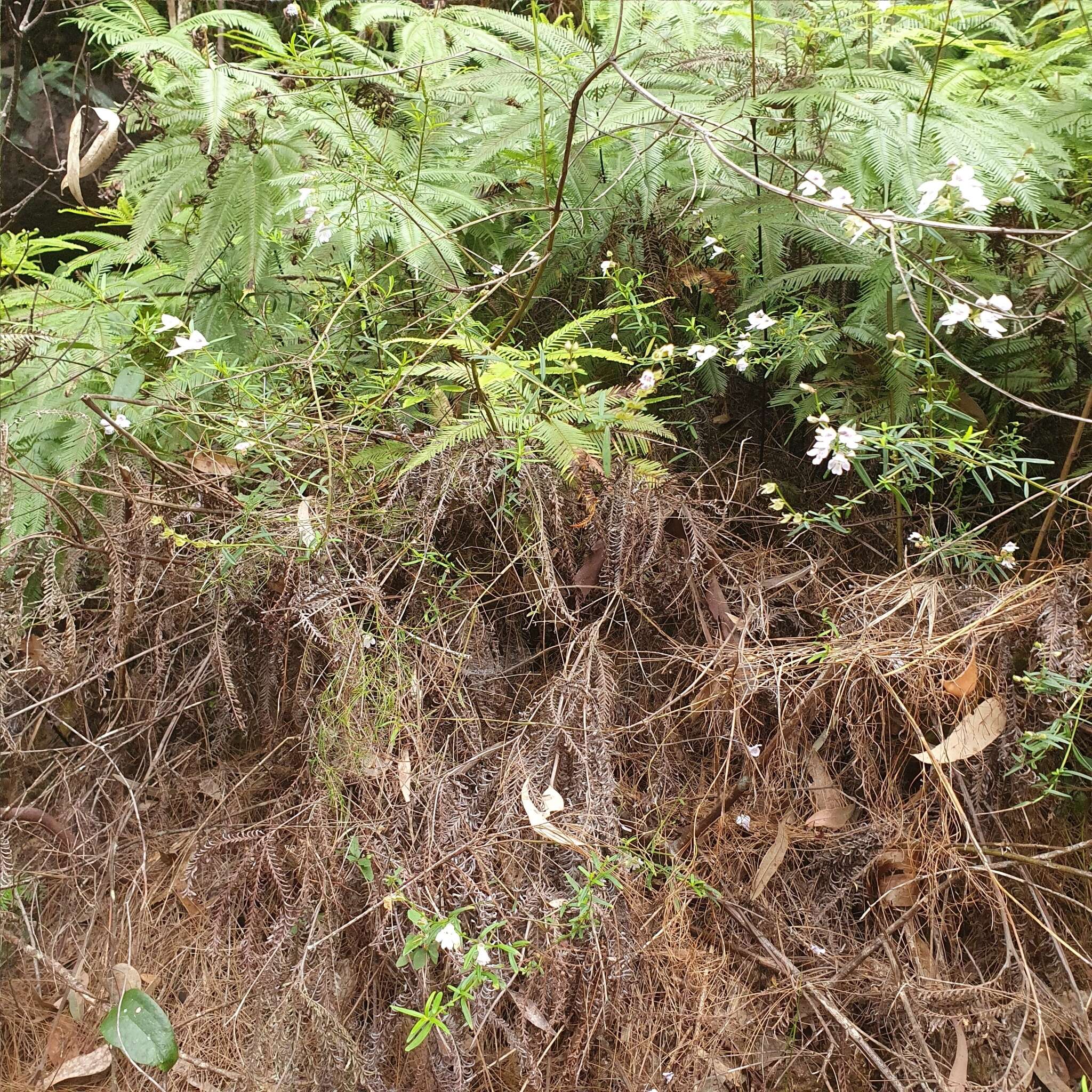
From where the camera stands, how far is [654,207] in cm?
257

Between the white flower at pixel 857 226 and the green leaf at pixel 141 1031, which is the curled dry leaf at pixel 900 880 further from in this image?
the green leaf at pixel 141 1031

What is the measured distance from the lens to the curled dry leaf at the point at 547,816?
1.79 metres

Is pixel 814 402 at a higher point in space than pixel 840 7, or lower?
lower

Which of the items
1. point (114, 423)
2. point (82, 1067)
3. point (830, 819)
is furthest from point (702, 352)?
point (82, 1067)

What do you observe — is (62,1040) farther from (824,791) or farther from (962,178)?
(962,178)

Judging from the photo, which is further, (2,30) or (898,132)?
(2,30)

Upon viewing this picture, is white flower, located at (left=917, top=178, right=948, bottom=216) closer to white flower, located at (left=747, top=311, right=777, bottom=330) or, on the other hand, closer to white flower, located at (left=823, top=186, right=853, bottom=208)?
white flower, located at (left=823, top=186, right=853, bottom=208)

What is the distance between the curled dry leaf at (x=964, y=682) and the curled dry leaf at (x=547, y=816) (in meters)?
0.82

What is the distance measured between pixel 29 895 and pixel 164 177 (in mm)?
1832

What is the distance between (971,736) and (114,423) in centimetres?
196

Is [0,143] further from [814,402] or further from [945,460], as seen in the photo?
[945,460]

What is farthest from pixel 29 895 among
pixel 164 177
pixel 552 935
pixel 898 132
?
pixel 898 132

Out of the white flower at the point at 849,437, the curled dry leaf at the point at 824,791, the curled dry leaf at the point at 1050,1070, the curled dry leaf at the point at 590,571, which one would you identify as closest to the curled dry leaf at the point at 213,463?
the curled dry leaf at the point at 590,571

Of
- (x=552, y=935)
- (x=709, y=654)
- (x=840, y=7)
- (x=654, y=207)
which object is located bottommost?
(x=552, y=935)
